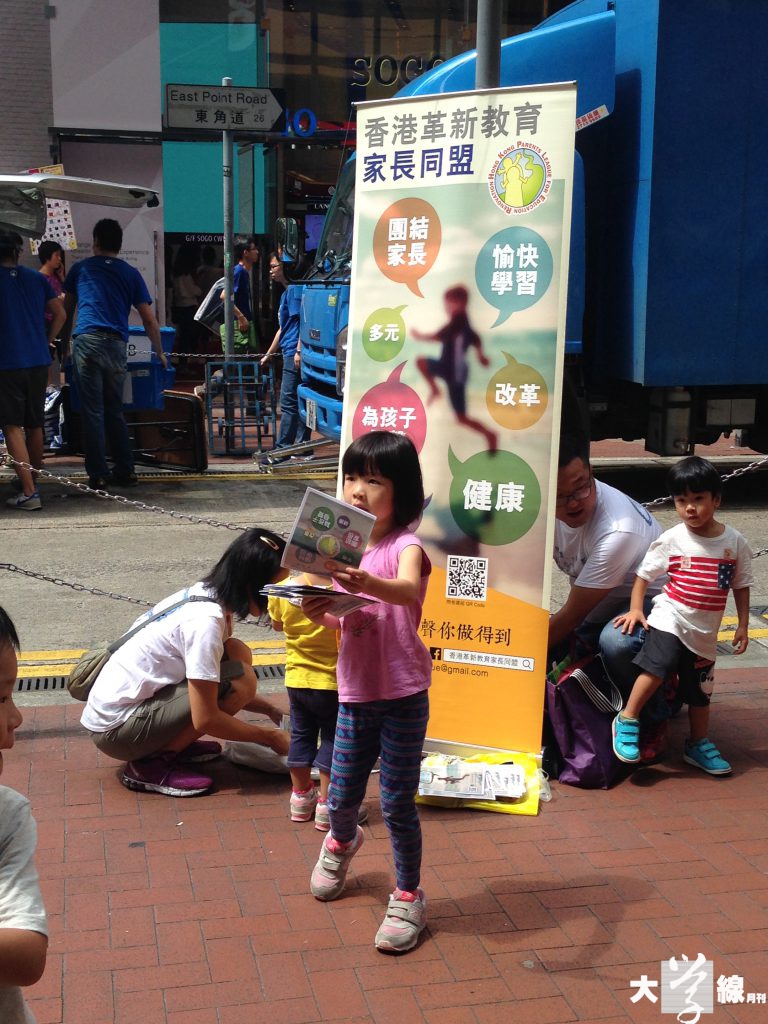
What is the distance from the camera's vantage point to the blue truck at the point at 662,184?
865cm

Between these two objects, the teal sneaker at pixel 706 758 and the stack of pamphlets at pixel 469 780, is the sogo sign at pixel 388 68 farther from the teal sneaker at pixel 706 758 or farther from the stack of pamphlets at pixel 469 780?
the stack of pamphlets at pixel 469 780

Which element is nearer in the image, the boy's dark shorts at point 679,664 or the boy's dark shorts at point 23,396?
the boy's dark shorts at point 679,664

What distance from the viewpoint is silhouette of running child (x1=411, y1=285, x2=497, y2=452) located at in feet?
14.8

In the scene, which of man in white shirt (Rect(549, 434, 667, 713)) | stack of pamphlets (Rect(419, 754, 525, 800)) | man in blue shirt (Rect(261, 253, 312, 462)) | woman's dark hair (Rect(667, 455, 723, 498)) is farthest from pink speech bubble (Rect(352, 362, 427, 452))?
man in blue shirt (Rect(261, 253, 312, 462))

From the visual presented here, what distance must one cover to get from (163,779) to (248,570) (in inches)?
35.2

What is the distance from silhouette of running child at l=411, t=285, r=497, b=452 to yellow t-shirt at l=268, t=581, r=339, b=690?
0.96 meters

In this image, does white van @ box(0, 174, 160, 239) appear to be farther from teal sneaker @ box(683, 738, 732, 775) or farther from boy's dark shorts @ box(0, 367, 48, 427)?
teal sneaker @ box(683, 738, 732, 775)

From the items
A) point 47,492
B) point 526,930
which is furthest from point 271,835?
point 47,492

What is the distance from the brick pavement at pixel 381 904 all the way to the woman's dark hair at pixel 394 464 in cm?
→ 124

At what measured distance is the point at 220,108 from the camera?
1126cm

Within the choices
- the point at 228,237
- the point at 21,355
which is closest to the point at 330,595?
the point at 21,355

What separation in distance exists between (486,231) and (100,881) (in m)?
2.61

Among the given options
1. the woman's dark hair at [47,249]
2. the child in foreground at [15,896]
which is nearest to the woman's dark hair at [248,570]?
the child in foreground at [15,896]

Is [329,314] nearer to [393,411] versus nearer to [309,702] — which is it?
[393,411]
